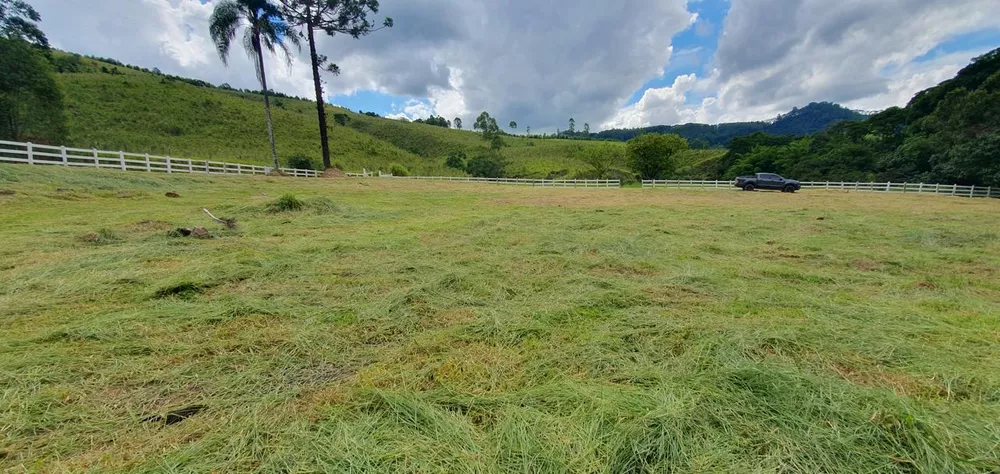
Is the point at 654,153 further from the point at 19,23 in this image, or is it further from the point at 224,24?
the point at 19,23

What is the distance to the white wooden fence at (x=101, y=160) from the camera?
43.1ft

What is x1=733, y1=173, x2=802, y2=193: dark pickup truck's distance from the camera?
2284cm

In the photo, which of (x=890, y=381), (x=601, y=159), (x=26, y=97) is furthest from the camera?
(x=601, y=159)

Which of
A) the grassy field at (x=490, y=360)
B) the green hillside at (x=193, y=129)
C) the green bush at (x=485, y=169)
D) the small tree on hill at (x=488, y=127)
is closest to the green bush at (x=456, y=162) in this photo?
the green hillside at (x=193, y=129)

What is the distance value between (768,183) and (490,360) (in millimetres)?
28067

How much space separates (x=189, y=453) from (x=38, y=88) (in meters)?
40.2

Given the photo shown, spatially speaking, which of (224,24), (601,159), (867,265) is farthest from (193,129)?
(867,265)

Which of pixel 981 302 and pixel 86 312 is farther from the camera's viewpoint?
pixel 981 302

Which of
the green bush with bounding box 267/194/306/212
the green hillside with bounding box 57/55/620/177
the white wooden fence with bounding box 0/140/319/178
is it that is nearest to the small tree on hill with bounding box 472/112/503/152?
the green hillside with bounding box 57/55/620/177

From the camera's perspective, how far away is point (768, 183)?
23.6 meters

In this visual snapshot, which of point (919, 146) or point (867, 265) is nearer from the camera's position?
point (867, 265)

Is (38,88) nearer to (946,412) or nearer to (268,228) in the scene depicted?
(268,228)

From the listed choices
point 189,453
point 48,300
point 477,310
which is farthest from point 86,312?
point 477,310

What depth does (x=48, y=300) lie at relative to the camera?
10.6 feet
